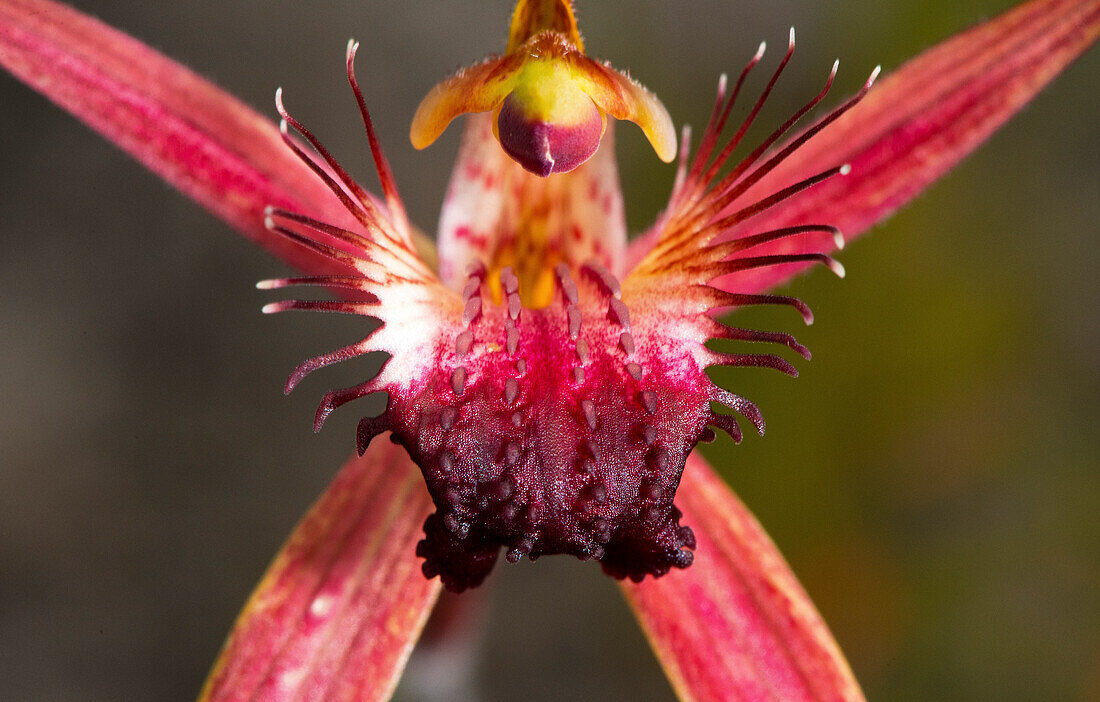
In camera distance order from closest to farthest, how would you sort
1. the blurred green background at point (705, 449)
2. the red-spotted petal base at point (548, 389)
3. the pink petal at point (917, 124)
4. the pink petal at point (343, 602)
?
the red-spotted petal base at point (548, 389) → the pink petal at point (343, 602) → the pink petal at point (917, 124) → the blurred green background at point (705, 449)

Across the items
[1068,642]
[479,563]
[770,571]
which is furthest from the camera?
[1068,642]

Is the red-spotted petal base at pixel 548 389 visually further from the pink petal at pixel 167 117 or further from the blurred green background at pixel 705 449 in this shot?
the blurred green background at pixel 705 449

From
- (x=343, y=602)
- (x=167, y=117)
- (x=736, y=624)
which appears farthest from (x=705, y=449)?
(x=167, y=117)

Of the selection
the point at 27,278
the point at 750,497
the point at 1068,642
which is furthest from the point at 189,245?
the point at 1068,642

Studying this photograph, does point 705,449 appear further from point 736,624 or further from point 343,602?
point 343,602

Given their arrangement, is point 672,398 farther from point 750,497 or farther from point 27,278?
point 27,278

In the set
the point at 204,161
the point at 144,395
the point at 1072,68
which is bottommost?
the point at 204,161

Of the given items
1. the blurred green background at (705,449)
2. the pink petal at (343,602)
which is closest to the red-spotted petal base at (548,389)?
the pink petal at (343,602)
